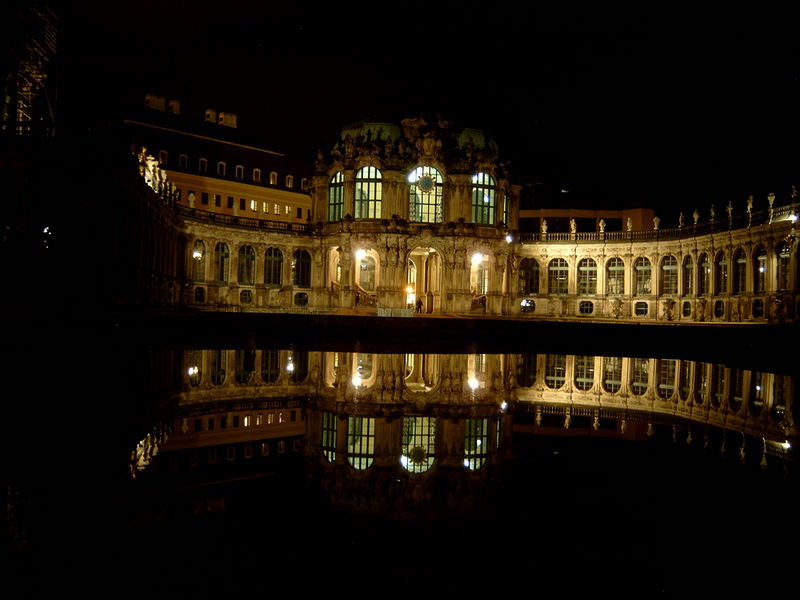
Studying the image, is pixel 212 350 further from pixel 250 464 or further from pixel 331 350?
pixel 250 464

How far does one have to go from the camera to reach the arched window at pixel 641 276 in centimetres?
7075

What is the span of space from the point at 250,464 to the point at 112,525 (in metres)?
2.74

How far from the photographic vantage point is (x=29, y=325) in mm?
23594

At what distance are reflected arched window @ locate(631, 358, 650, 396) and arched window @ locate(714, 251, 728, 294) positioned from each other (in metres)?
36.6

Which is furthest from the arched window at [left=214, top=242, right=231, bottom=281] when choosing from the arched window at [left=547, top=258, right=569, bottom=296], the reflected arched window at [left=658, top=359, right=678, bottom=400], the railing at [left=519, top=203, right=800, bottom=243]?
the reflected arched window at [left=658, top=359, right=678, bottom=400]

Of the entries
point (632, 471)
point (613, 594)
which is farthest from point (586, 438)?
point (613, 594)

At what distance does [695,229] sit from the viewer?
65500mm

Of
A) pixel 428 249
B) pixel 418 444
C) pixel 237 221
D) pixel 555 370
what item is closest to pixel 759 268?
pixel 428 249

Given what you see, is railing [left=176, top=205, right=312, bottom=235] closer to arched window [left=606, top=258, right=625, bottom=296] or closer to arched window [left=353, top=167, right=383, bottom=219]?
arched window [left=353, top=167, right=383, bottom=219]

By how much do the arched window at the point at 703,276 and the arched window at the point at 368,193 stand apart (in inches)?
1190

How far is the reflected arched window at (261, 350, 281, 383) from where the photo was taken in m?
18.3

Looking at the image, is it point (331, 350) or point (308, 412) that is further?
point (331, 350)

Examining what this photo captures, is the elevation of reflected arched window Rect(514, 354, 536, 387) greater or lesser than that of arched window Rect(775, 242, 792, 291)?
lesser

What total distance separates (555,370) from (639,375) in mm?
2734
